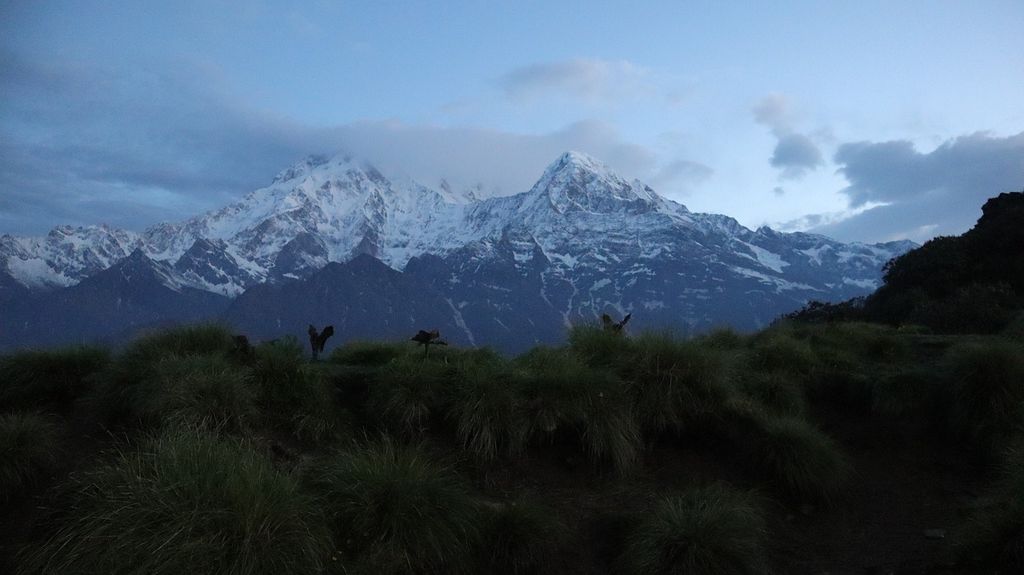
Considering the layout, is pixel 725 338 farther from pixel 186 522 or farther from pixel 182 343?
pixel 186 522

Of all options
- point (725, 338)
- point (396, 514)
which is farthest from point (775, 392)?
point (396, 514)

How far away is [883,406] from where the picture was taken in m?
9.46

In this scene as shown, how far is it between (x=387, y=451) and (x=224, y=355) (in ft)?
10.8

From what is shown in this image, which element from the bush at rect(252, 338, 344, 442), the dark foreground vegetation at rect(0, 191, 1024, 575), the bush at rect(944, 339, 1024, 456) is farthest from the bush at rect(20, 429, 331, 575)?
the bush at rect(944, 339, 1024, 456)

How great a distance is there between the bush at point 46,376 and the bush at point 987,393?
1178 cm

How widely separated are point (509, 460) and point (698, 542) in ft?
8.45

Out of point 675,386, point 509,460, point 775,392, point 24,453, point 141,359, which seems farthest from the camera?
point 775,392

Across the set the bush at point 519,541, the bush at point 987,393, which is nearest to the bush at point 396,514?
the bush at point 519,541

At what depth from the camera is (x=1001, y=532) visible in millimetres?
5516

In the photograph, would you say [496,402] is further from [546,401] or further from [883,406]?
[883,406]

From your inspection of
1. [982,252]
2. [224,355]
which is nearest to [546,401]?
[224,355]

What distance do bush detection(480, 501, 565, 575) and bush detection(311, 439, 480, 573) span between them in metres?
0.22

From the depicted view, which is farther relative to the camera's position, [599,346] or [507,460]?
[599,346]

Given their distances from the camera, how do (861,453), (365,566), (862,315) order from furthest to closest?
(862,315) < (861,453) < (365,566)
